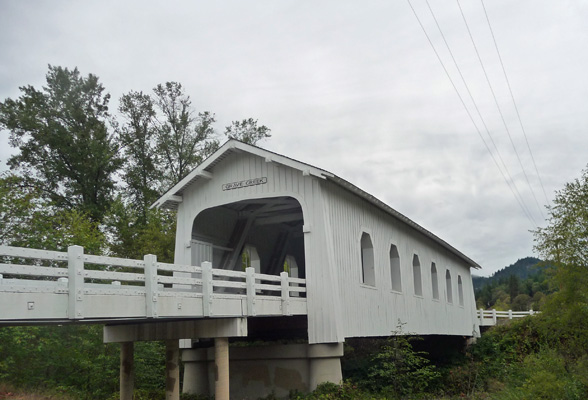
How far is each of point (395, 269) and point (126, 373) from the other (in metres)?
10.9

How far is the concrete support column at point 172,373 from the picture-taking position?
1443 cm

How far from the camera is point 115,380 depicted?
20406 millimetres

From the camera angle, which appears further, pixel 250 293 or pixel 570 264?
pixel 570 264

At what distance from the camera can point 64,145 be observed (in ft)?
109

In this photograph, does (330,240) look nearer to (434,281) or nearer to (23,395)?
(23,395)

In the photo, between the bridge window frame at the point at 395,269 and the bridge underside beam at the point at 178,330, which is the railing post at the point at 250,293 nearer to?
the bridge underside beam at the point at 178,330

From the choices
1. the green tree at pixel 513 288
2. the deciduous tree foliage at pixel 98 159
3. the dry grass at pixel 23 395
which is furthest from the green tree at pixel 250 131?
the green tree at pixel 513 288

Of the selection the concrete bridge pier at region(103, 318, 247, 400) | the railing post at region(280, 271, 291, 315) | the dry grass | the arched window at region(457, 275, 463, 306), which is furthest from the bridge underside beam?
the arched window at region(457, 275, 463, 306)

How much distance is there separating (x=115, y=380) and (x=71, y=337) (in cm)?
207

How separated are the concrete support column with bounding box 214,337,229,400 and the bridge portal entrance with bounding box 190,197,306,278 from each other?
516cm

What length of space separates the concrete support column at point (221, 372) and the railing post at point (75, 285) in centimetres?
428

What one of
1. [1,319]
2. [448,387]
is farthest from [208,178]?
[448,387]

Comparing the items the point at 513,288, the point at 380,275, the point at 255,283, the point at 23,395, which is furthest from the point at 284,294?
the point at 513,288

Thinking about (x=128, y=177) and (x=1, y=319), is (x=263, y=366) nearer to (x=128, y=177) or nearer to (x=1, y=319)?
(x=1, y=319)
